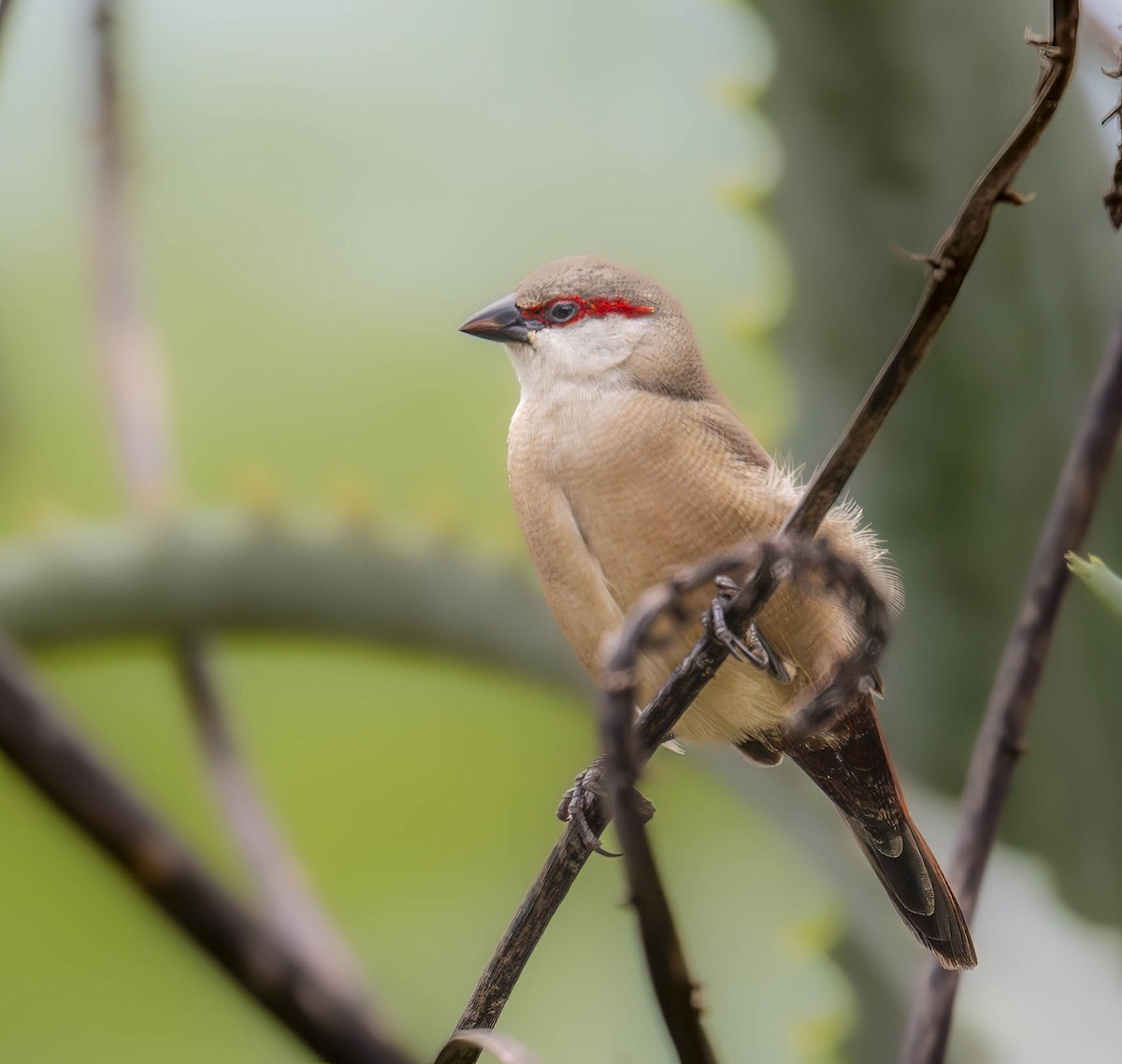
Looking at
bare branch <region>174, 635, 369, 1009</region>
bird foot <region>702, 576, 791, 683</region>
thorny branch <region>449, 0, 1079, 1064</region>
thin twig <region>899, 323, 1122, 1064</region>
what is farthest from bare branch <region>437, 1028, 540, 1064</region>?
bare branch <region>174, 635, 369, 1009</region>

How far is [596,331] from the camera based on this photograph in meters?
0.73

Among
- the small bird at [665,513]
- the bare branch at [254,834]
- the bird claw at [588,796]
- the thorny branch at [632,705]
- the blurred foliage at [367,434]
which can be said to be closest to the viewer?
the thorny branch at [632,705]

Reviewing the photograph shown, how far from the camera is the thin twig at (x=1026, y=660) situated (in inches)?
23.4

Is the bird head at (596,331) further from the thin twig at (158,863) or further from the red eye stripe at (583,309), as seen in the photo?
the thin twig at (158,863)

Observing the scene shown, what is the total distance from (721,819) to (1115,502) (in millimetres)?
787

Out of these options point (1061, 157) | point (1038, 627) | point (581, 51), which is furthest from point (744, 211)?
Result: point (581, 51)

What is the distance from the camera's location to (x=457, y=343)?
65.5 inches

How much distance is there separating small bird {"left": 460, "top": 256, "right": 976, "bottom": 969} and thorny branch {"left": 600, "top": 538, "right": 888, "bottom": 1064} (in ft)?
0.80

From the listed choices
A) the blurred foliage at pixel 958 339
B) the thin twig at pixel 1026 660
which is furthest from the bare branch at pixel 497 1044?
the blurred foliage at pixel 958 339

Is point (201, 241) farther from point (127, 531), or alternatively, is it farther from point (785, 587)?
point (785, 587)

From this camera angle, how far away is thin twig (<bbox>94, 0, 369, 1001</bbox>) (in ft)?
2.56

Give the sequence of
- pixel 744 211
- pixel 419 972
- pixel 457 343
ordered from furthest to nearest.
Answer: pixel 457 343 < pixel 419 972 < pixel 744 211

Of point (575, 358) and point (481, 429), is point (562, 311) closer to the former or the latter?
point (575, 358)

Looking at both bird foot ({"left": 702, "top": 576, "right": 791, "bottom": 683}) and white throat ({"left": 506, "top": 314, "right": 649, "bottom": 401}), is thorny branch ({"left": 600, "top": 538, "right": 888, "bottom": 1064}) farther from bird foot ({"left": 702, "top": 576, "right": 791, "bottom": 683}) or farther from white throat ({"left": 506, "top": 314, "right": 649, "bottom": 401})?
white throat ({"left": 506, "top": 314, "right": 649, "bottom": 401})
